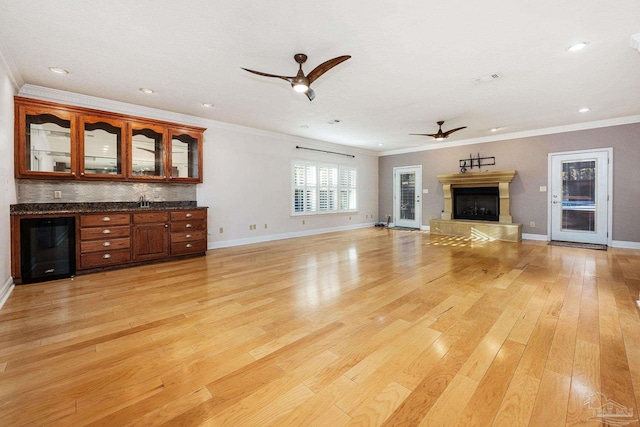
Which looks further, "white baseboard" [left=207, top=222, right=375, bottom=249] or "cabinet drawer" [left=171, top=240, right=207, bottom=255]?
"white baseboard" [left=207, top=222, right=375, bottom=249]

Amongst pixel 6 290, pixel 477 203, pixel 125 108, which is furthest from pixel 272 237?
pixel 477 203

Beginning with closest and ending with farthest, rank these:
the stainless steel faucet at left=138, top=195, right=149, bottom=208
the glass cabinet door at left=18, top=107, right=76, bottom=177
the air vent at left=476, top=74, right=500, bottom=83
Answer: the air vent at left=476, top=74, right=500, bottom=83, the glass cabinet door at left=18, top=107, right=76, bottom=177, the stainless steel faucet at left=138, top=195, right=149, bottom=208

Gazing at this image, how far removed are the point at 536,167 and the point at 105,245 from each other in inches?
351

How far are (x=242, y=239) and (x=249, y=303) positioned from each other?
3.73 meters

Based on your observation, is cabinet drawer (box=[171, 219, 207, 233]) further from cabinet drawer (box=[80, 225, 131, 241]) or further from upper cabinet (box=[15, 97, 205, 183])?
upper cabinet (box=[15, 97, 205, 183])

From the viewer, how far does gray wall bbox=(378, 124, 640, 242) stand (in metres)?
5.59

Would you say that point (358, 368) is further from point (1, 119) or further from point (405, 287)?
point (1, 119)

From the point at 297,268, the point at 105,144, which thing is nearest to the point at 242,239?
the point at 297,268

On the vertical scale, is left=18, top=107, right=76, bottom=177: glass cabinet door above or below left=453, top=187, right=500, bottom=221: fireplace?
above

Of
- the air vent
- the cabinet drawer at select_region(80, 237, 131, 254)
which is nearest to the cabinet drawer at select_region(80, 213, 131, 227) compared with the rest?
the cabinet drawer at select_region(80, 237, 131, 254)

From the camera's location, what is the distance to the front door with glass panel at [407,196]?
29.1 ft

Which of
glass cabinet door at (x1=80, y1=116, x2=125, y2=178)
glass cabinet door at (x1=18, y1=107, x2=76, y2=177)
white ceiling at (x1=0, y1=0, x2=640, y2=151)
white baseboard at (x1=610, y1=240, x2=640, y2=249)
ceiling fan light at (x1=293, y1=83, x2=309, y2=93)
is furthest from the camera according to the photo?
white baseboard at (x1=610, y1=240, x2=640, y2=249)

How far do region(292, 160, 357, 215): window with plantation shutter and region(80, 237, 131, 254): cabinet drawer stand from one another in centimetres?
396

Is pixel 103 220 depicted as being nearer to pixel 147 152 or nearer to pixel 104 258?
pixel 104 258
